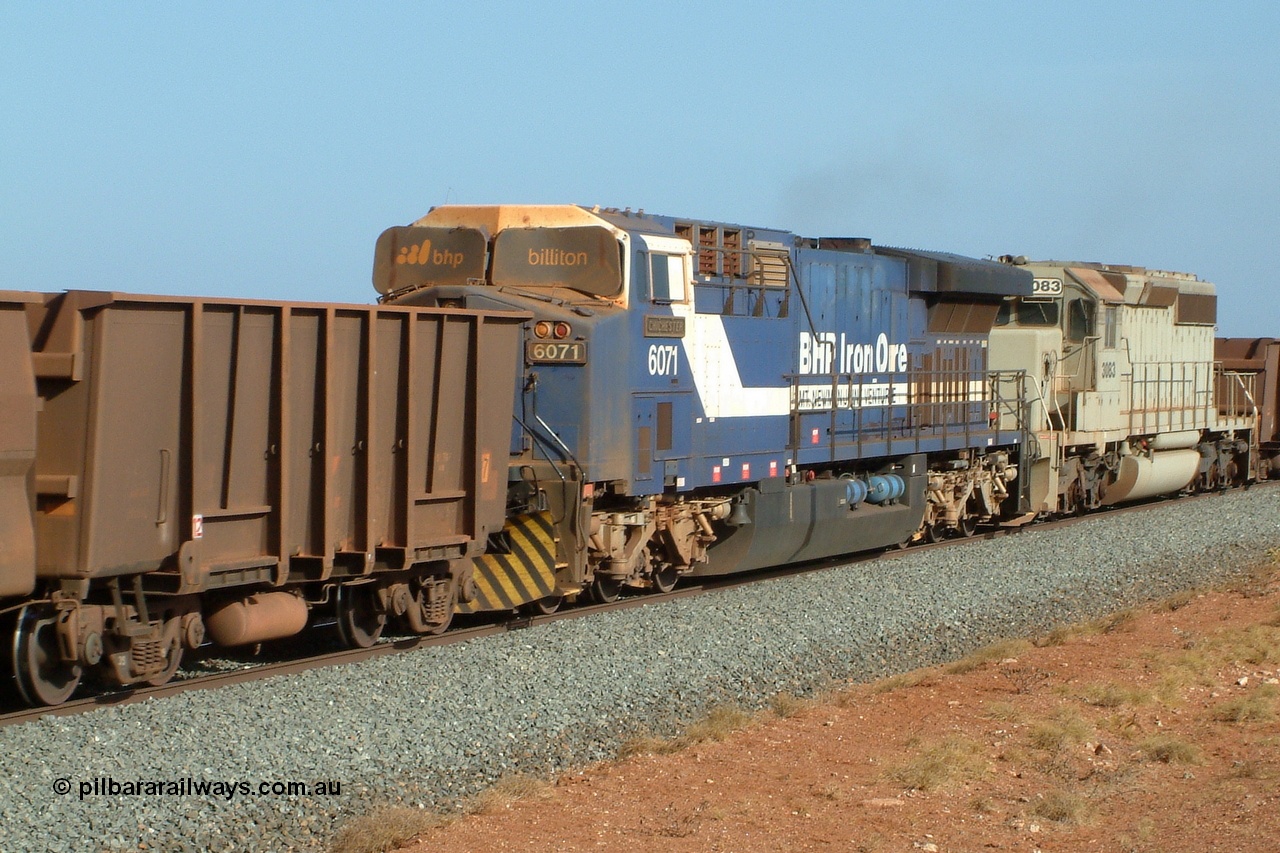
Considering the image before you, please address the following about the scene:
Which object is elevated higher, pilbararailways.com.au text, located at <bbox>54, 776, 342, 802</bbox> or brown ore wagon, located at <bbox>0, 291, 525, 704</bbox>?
brown ore wagon, located at <bbox>0, 291, 525, 704</bbox>

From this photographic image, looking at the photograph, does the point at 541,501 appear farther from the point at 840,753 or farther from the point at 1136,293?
the point at 1136,293

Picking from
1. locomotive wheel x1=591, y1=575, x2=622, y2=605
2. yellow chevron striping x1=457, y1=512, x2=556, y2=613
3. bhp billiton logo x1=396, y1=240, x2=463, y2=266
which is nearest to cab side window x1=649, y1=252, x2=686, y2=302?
bhp billiton logo x1=396, y1=240, x2=463, y2=266

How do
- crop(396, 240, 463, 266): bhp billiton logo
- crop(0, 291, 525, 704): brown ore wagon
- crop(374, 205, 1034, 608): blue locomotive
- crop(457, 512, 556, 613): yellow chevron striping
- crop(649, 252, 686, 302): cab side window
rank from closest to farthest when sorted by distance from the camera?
crop(0, 291, 525, 704): brown ore wagon < crop(457, 512, 556, 613): yellow chevron striping < crop(374, 205, 1034, 608): blue locomotive < crop(396, 240, 463, 266): bhp billiton logo < crop(649, 252, 686, 302): cab side window

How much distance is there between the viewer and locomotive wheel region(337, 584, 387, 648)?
444 inches

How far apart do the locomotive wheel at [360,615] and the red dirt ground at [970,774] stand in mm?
A: 3404

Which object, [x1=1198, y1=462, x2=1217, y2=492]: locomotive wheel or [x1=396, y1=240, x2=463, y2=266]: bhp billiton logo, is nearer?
Result: [x1=396, y1=240, x2=463, y2=266]: bhp billiton logo

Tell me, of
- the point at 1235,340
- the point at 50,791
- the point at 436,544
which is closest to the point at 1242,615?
the point at 436,544

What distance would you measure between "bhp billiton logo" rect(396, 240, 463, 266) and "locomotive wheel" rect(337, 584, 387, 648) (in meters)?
3.41

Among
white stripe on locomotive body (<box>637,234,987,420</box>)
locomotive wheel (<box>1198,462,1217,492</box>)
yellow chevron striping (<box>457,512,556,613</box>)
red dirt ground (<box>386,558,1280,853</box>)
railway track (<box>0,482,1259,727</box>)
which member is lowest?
red dirt ground (<box>386,558,1280,853</box>)

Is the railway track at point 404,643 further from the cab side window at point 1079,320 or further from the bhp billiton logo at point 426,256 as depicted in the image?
the cab side window at point 1079,320

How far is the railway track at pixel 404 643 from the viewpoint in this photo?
30.5ft

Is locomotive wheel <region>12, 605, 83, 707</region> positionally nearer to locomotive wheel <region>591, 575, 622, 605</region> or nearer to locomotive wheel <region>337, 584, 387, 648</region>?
locomotive wheel <region>337, 584, 387, 648</region>

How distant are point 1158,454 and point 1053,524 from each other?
4.26 m

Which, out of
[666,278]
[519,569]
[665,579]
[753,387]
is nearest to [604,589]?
[665,579]
